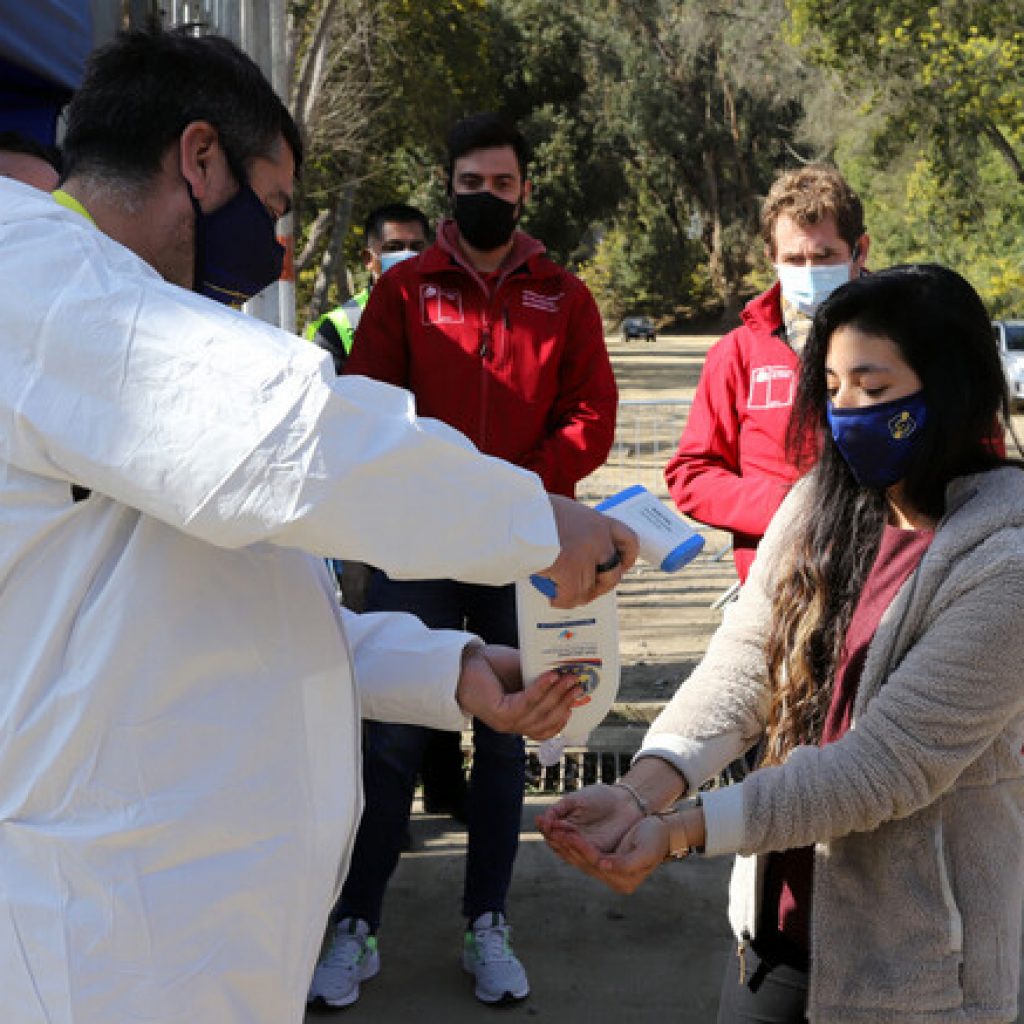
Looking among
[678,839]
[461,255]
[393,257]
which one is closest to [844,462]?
[678,839]

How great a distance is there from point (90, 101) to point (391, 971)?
282 centimetres

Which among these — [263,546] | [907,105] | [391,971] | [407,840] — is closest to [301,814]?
[263,546]

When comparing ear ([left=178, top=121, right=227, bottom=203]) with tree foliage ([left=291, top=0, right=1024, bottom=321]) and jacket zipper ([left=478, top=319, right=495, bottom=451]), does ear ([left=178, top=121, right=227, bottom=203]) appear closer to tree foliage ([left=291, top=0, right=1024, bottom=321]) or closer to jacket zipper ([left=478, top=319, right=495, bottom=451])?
jacket zipper ([left=478, top=319, right=495, bottom=451])

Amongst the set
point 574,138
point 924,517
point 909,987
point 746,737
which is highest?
point 924,517

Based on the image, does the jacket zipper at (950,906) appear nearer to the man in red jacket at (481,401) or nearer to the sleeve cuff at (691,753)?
the sleeve cuff at (691,753)

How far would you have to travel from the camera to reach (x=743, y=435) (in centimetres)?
411

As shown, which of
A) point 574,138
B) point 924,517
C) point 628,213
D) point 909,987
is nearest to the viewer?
point 909,987

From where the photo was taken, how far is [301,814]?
185 centimetres

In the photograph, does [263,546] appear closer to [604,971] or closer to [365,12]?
[604,971]

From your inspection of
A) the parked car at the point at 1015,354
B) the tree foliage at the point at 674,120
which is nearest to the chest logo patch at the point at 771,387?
the tree foliage at the point at 674,120

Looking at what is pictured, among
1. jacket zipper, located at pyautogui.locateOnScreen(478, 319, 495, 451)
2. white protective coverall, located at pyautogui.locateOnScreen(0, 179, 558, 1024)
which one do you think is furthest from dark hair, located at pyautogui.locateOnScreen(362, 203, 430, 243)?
white protective coverall, located at pyautogui.locateOnScreen(0, 179, 558, 1024)

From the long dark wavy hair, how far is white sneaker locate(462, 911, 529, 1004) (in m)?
1.62

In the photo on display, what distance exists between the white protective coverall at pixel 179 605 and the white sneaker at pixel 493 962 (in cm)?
203

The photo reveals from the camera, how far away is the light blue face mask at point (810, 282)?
13.3ft
